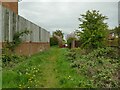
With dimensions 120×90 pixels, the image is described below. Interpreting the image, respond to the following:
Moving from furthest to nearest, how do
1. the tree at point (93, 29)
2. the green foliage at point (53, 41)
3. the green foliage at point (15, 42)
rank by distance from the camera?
the green foliage at point (53, 41)
the tree at point (93, 29)
the green foliage at point (15, 42)

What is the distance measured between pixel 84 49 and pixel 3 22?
8.93 meters

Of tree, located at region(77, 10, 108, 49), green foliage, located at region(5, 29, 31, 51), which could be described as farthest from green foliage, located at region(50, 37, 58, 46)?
green foliage, located at region(5, 29, 31, 51)

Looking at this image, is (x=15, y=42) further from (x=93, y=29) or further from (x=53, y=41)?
(x=53, y=41)

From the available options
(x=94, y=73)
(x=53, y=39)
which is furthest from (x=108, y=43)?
Result: (x=53, y=39)

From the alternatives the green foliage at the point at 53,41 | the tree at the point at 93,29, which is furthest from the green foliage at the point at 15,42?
the green foliage at the point at 53,41

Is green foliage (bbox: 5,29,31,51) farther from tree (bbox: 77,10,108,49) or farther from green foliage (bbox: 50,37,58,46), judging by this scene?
green foliage (bbox: 50,37,58,46)

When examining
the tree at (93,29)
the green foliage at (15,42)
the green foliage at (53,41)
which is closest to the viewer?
the green foliage at (15,42)

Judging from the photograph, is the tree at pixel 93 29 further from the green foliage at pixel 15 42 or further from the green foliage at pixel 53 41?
the green foliage at pixel 53 41

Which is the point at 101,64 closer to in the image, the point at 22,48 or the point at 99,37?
the point at 22,48

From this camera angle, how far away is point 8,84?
27.0 ft

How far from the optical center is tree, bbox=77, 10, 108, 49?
19375 millimetres

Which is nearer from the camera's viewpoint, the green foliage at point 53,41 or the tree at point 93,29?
the tree at point 93,29

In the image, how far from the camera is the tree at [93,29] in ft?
63.6

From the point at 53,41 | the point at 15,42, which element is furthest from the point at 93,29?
the point at 53,41
